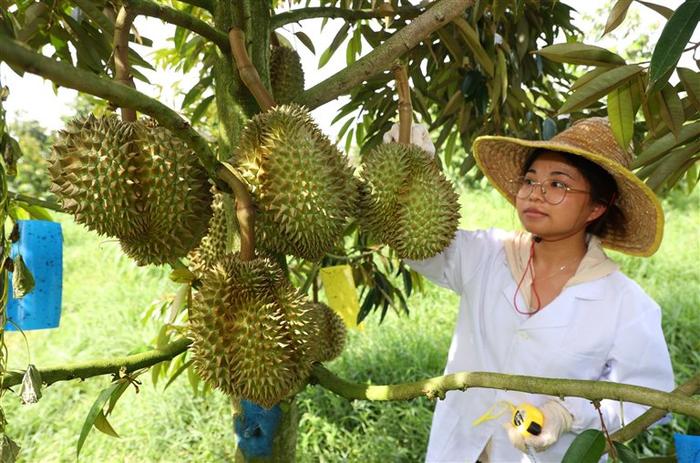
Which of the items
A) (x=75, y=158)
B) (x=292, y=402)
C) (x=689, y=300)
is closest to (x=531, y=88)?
(x=292, y=402)

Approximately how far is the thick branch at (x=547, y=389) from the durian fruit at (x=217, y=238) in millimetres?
358

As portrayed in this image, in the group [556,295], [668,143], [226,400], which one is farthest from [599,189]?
[226,400]

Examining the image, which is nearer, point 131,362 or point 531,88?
point 131,362

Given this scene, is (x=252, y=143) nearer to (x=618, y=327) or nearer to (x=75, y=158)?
(x=75, y=158)

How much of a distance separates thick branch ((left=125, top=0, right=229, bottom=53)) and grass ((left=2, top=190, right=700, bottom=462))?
112 cm

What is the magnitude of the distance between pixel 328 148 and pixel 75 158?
0.40m

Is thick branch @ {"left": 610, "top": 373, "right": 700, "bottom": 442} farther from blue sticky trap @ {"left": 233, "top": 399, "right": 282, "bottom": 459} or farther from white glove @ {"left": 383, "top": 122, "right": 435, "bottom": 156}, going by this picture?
white glove @ {"left": 383, "top": 122, "right": 435, "bottom": 156}

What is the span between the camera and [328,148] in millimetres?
1035

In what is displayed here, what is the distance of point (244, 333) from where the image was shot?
35.8 inches

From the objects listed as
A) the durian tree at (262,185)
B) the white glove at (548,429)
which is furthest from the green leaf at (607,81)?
the white glove at (548,429)

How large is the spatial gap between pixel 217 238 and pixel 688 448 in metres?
0.81

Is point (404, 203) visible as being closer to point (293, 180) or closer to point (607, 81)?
point (293, 180)

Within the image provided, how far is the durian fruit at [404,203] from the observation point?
1.18 metres

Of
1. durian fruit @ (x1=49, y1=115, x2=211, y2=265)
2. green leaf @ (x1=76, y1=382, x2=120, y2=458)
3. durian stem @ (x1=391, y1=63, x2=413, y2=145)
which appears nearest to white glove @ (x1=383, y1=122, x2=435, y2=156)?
durian stem @ (x1=391, y1=63, x2=413, y2=145)
